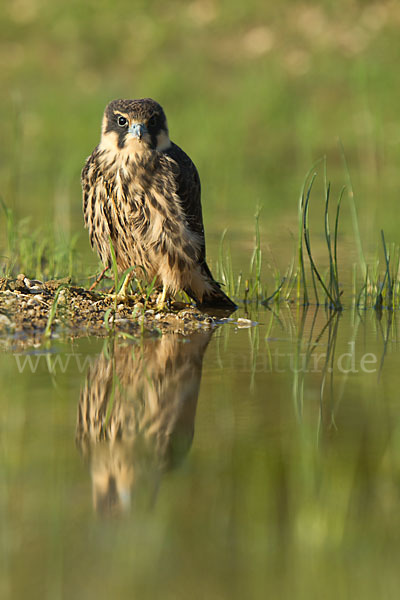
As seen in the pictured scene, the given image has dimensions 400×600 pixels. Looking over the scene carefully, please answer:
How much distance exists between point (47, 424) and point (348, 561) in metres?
1.43

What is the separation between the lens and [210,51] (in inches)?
804

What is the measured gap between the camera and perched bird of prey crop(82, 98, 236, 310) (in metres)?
5.34

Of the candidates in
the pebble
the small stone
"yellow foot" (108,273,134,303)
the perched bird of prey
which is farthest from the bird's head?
the pebble

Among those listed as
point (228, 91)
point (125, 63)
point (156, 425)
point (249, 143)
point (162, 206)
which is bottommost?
point (156, 425)

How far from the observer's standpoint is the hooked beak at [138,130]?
208 inches

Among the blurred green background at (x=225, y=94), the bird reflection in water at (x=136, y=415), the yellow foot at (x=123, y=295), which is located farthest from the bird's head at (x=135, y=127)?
the blurred green background at (x=225, y=94)

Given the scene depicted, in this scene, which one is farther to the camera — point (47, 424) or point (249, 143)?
point (249, 143)

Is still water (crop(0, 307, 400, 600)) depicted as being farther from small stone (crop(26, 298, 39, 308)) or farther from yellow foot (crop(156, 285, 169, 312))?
yellow foot (crop(156, 285, 169, 312))

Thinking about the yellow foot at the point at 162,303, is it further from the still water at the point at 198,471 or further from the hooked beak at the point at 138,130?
the hooked beak at the point at 138,130

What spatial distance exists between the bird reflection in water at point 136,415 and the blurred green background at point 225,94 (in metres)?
2.92

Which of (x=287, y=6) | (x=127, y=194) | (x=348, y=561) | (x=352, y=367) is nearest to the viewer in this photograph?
(x=348, y=561)

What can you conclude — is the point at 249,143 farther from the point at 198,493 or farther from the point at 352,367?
the point at 198,493

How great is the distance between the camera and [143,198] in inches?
211

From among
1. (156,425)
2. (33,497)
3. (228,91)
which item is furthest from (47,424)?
(228,91)
